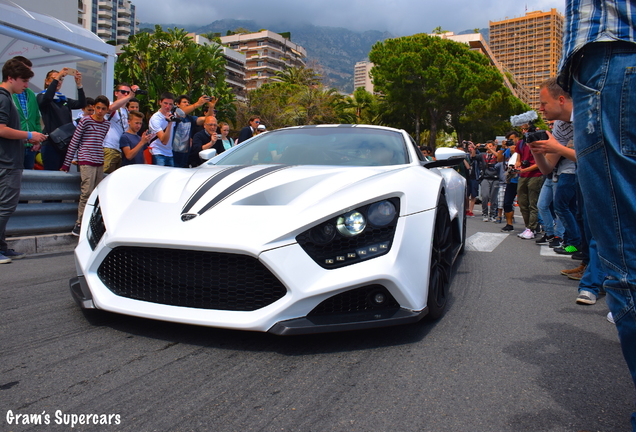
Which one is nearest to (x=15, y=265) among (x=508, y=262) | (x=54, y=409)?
(x=54, y=409)

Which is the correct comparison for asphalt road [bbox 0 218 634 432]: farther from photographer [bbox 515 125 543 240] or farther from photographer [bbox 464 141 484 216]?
photographer [bbox 464 141 484 216]

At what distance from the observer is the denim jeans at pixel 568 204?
5.40 m

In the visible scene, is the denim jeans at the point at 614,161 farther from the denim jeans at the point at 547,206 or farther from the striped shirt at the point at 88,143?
the striped shirt at the point at 88,143

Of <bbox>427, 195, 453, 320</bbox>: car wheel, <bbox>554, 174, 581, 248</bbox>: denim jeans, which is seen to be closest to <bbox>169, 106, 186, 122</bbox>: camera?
<bbox>427, 195, 453, 320</bbox>: car wheel

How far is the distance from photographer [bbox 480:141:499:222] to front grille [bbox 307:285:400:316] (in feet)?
29.9

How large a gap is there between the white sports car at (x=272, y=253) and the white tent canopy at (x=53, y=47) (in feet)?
24.1

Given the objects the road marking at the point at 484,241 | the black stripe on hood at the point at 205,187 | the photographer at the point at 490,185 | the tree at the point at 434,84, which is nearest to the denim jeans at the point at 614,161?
the black stripe on hood at the point at 205,187

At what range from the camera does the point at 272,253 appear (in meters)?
2.19

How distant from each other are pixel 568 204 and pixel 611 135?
173 inches

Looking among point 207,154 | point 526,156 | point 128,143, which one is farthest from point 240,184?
point 526,156

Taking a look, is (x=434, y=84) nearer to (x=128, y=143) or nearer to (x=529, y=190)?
(x=529, y=190)

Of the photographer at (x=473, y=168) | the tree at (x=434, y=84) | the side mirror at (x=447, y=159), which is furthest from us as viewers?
the tree at (x=434, y=84)

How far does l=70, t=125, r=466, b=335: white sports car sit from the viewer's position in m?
2.22

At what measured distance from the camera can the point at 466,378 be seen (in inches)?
83.4
